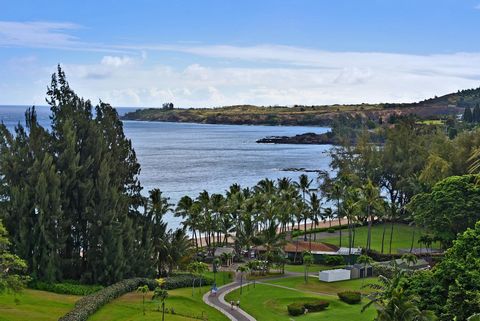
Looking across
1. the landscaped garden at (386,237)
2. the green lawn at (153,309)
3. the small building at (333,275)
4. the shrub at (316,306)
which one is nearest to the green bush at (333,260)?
the small building at (333,275)

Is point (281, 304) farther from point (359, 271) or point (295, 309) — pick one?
point (359, 271)

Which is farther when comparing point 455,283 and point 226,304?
point 226,304

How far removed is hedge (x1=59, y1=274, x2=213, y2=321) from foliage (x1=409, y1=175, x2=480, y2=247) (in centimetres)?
2752

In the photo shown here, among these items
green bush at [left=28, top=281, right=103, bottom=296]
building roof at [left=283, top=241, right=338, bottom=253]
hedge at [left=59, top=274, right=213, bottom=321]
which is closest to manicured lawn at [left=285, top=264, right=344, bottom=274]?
building roof at [left=283, top=241, right=338, bottom=253]

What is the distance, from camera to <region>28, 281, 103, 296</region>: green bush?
54812mm

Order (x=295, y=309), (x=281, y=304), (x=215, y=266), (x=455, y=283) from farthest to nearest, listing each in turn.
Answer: (x=215, y=266) < (x=281, y=304) < (x=295, y=309) < (x=455, y=283)

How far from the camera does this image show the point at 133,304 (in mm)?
50562

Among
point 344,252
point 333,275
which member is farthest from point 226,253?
point 344,252

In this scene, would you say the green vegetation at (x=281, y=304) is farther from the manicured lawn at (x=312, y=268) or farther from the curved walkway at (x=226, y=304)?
the manicured lawn at (x=312, y=268)

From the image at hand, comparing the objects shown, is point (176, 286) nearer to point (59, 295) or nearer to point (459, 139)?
point (59, 295)

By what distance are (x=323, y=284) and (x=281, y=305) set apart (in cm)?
940

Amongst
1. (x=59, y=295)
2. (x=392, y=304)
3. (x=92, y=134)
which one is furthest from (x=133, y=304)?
(x=392, y=304)

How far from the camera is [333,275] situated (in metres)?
63.1

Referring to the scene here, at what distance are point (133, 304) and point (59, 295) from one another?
7.51 meters
